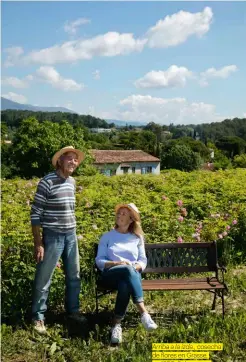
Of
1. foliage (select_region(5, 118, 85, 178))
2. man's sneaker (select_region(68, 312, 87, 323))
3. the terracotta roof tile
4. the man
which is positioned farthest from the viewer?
the terracotta roof tile

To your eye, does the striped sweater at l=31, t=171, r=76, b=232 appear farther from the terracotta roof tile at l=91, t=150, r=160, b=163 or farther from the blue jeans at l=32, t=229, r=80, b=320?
the terracotta roof tile at l=91, t=150, r=160, b=163

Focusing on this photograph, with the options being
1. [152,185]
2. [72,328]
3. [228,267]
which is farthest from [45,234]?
[152,185]

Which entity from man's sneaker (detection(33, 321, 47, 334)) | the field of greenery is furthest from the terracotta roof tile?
man's sneaker (detection(33, 321, 47, 334))

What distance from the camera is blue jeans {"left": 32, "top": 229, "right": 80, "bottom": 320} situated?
4.26 m

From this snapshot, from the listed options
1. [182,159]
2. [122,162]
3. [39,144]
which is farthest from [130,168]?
[39,144]

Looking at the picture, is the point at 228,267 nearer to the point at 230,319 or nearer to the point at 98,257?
the point at 230,319

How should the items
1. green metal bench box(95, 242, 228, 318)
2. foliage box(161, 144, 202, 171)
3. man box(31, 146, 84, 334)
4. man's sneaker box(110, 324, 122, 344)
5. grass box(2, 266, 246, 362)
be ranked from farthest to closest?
foliage box(161, 144, 202, 171) → green metal bench box(95, 242, 228, 318) → man box(31, 146, 84, 334) → man's sneaker box(110, 324, 122, 344) → grass box(2, 266, 246, 362)

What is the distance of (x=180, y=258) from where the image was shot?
5125mm

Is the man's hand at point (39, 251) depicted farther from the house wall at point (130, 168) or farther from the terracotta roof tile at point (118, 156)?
the house wall at point (130, 168)

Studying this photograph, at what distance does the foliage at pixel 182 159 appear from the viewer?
233 feet

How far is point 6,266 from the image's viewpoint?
459cm

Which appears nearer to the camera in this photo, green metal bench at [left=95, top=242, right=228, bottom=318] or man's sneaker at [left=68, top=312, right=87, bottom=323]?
man's sneaker at [left=68, top=312, right=87, bottom=323]

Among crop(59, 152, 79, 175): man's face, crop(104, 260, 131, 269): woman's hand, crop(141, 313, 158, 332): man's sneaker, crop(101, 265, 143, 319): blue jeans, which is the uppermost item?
crop(59, 152, 79, 175): man's face

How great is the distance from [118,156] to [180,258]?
181 feet
